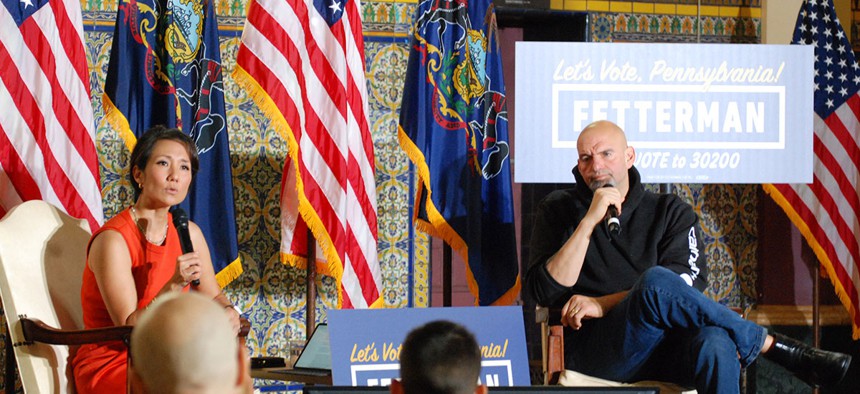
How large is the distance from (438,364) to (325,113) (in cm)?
297

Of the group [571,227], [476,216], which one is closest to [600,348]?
[571,227]

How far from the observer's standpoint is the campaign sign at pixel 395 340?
315 centimetres

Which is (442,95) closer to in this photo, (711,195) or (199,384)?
(711,195)

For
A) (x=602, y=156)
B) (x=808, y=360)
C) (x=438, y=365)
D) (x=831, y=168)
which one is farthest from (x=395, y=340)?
(x=831, y=168)

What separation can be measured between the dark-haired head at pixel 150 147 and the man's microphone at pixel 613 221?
1.33 m

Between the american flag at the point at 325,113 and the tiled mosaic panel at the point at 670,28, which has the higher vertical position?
the tiled mosaic panel at the point at 670,28

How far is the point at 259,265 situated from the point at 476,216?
1.13 m

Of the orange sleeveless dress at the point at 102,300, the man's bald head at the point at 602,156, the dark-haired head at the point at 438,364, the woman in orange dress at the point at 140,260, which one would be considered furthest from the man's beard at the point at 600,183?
the dark-haired head at the point at 438,364

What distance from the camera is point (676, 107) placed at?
477 cm

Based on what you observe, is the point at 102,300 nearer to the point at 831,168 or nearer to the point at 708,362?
the point at 708,362

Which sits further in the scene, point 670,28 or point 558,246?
point 670,28

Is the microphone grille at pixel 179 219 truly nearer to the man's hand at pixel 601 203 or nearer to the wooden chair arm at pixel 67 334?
the wooden chair arm at pixel 67 334

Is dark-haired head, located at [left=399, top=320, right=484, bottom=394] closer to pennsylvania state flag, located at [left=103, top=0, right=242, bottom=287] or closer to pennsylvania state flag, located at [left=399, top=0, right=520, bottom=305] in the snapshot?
pennsylvania state flag, located at [left=103, top=0, right=242, bottom=287]

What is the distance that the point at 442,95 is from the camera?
457 centimetres
